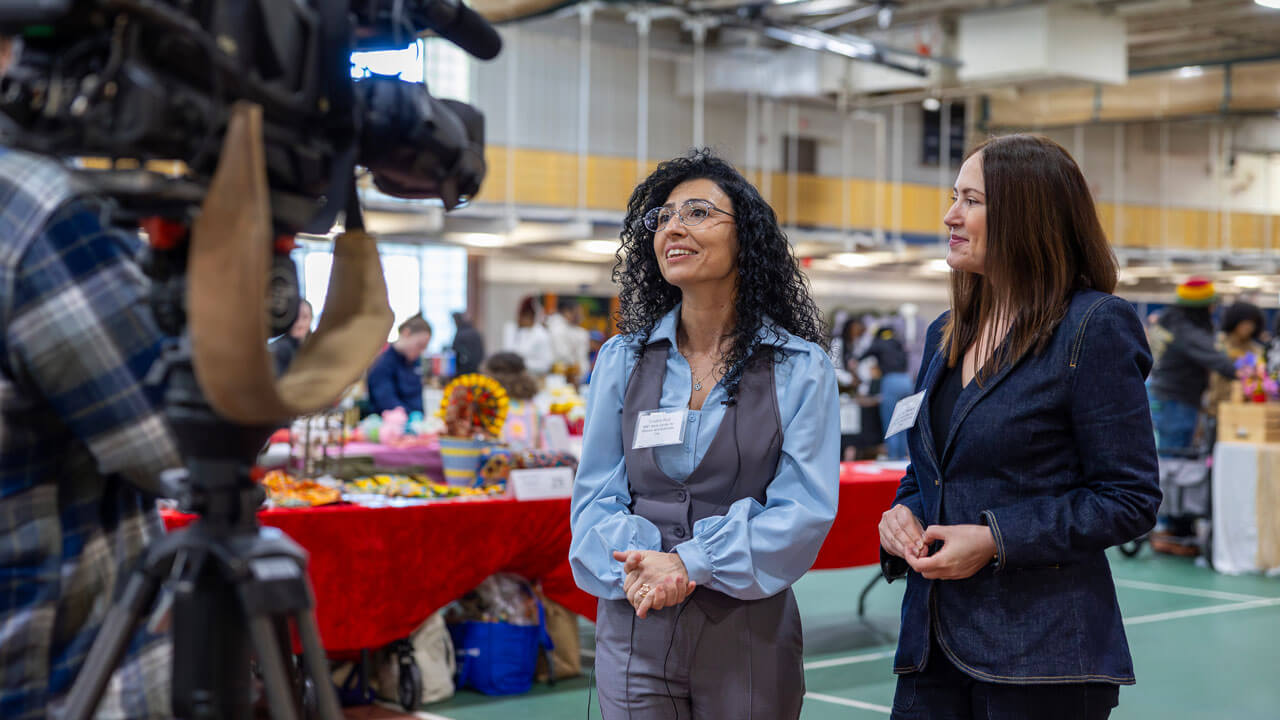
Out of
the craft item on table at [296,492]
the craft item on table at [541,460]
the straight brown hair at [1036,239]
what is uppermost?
the straight brown hair at [1036,239]

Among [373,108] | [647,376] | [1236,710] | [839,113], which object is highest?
[839,113]

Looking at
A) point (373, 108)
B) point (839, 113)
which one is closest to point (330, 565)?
point (373, 108)

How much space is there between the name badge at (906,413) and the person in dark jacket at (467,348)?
22.2 feet

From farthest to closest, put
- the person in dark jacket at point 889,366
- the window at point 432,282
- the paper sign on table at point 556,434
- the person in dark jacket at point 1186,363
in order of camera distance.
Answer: the window at point 432,282 → the person in dark jacket at point 889,366 → the person in dark jacket at point 1186,363 → the paper sign on table at point 556,434

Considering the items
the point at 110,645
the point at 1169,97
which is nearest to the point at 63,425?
the point at 110,645

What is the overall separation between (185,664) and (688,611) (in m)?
1.07

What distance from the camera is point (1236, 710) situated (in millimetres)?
4281

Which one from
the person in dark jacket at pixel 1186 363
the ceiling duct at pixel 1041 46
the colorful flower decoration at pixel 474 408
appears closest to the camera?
the colorful flower decoration at pixel 474 408

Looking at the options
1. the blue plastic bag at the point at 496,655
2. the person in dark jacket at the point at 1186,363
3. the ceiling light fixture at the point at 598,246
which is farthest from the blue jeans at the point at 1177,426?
the ceiling light fixture at the point at 598,246

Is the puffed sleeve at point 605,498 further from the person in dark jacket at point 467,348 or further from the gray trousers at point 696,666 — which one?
the person in dark jacket at point 467,348

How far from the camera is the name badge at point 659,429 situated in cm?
200

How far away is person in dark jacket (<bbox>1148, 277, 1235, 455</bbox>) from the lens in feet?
24.4

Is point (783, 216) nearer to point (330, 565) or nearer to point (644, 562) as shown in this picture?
point (330, 565)

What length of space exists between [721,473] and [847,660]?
3252 millimetres
